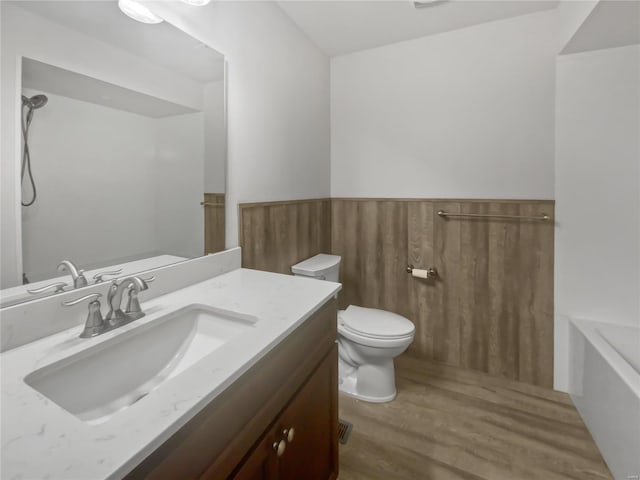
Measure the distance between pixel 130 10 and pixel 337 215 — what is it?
1.80m

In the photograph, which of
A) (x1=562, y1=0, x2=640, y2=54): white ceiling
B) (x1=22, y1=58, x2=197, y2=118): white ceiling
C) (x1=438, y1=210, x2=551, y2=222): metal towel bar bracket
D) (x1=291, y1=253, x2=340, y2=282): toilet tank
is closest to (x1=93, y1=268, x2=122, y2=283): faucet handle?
(x1=22, y1=58, x2=197, y2=118): white ceiling

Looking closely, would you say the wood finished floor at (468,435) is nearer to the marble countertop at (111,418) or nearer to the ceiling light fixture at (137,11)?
the marble countertop at (111,418)

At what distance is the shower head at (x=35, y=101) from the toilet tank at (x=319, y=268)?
4.56 feet

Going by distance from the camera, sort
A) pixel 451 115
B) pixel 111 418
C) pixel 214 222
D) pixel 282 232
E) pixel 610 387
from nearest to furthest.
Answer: pixel 111 418
pixel 610 387
pixel 214 222
pixel 282 232
pixel 451 115

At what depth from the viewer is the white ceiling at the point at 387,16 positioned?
6.11 ft

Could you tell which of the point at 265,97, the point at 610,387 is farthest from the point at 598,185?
the point at 265,97

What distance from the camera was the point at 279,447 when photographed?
841 mm

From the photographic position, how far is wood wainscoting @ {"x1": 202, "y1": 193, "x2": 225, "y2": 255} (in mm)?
1488

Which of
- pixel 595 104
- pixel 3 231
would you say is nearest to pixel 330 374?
pixel 3 231

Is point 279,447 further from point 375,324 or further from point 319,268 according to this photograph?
point 319,268

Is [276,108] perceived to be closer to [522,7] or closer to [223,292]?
[223,292]

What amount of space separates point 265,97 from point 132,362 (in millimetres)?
1496

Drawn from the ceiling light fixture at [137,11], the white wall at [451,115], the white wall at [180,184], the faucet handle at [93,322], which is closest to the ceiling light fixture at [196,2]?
the ceiling light fixture at [137,11]

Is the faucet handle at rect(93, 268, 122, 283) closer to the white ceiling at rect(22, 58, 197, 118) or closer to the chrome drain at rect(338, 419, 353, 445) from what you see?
the white ceiling at rect(22, 58, 197, 118)
